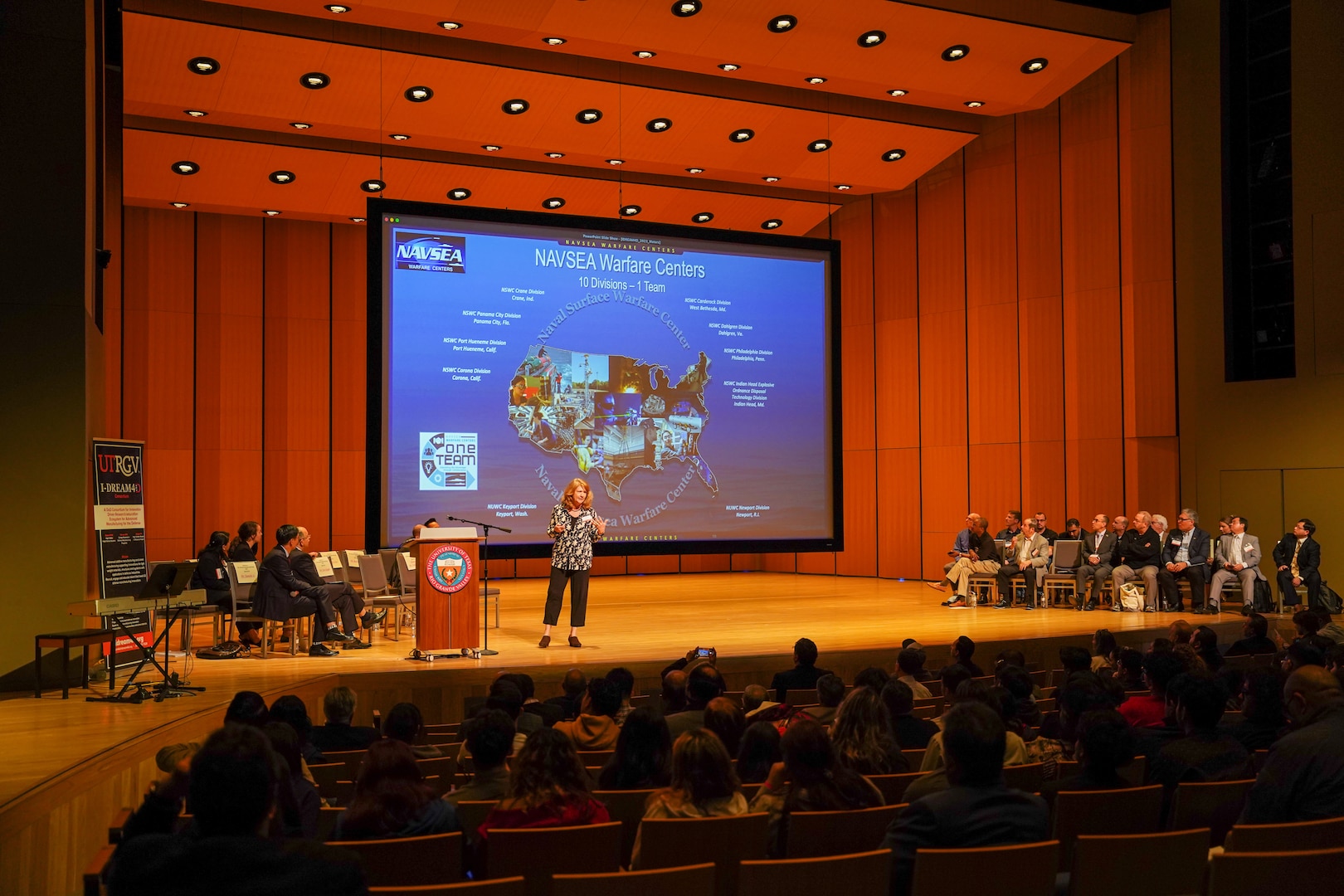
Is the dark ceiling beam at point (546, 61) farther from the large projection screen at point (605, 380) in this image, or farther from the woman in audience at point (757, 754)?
the woman in audience at point (757, 754)

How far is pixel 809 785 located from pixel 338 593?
264 inches

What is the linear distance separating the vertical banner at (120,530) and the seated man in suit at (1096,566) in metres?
8.76

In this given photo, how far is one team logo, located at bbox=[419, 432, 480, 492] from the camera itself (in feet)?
29.5

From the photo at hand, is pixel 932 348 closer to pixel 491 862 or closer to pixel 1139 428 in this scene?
pixel 1139 428

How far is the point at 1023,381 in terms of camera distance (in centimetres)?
1352

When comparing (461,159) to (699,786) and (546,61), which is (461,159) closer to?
(546,61)

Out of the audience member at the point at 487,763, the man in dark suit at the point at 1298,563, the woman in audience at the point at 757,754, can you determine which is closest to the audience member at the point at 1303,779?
the woman in audience at the point at 757,754

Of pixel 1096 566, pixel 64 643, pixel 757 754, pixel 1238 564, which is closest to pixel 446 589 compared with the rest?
pixel 64 643

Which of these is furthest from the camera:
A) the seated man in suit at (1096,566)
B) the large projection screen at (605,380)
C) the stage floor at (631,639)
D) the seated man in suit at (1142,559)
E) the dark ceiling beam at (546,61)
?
the seated man in suit at (1096,566)

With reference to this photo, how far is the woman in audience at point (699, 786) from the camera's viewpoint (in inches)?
110

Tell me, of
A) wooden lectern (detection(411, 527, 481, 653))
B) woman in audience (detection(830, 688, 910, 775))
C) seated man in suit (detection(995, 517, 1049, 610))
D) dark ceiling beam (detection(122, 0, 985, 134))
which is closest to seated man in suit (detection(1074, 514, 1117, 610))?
seated man in suit (detection(995, 517, 1049, 610))

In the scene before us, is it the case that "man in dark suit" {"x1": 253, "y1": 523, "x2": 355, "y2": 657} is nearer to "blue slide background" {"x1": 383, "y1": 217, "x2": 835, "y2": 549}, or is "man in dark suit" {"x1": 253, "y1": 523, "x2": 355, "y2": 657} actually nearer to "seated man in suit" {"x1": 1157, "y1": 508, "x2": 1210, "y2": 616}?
"blue slide background" {"x1": 383, "y1": 217, "x2": 835, "y2": 549}

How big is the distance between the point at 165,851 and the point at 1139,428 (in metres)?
12.2

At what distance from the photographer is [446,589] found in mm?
7492
